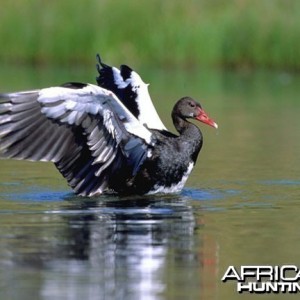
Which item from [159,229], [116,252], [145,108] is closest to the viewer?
[116,252]

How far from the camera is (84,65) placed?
28516 millimetres

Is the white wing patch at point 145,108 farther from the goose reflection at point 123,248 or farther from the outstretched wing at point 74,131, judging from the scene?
the goose reflection at point 123,248

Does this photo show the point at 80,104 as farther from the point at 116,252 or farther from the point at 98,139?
the point at 116,252

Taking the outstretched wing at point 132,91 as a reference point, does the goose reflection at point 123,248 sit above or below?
below

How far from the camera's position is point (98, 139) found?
38.0ft

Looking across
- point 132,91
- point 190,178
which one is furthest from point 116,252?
point 190,178

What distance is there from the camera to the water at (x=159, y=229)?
846 cm

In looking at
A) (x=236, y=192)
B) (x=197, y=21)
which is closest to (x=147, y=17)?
(x=197, y=21)

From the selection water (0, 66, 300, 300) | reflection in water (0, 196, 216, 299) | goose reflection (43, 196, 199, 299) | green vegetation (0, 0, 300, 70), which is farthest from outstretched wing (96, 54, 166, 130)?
green vegetation (0, 0, 300, 70)

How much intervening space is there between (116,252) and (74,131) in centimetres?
228

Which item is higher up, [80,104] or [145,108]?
[145,108]

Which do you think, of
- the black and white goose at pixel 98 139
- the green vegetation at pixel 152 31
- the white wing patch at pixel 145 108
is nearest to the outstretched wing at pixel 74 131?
the black and white goose at pixel 98 139

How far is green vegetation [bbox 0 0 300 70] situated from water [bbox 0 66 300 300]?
35.2ft

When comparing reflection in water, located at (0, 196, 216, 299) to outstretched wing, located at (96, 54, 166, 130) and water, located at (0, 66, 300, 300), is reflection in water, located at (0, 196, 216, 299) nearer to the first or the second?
water, located at (0, 66, 300, 300)
